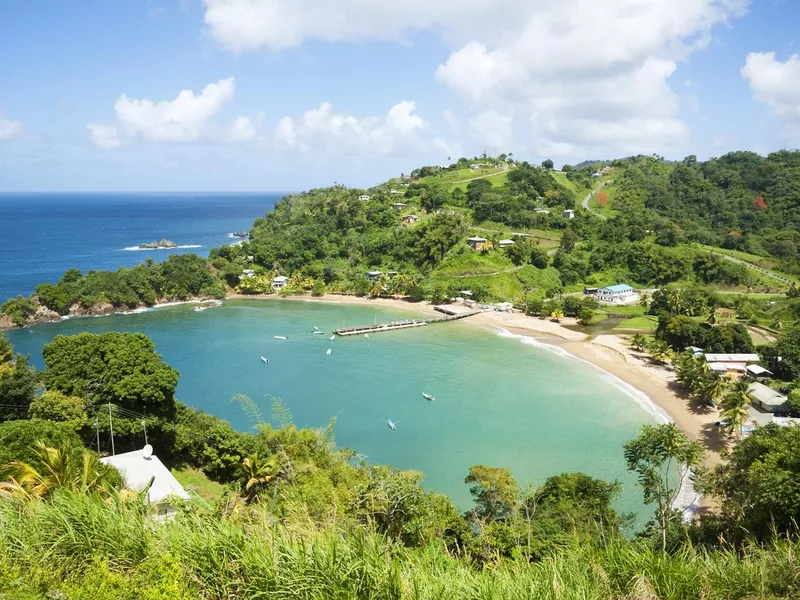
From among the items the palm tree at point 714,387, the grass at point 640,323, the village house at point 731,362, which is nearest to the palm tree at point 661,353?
the village house at point 731,362

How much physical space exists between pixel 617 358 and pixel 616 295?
2095cm

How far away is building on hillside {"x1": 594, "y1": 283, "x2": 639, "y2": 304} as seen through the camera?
192 feet

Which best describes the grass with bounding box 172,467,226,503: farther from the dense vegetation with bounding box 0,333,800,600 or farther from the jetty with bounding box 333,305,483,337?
the jetty with bounding box 333,305,483,337

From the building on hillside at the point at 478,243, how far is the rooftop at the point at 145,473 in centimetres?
5732

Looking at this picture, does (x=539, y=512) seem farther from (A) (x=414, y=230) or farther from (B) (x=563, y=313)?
(A) (x=414, y=230)

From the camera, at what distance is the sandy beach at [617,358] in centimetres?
2805

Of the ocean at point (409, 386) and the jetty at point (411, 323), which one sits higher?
the jetty at point (411, 323)

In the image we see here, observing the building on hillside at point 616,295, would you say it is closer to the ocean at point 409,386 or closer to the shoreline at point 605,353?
the shoreline at point 605,353

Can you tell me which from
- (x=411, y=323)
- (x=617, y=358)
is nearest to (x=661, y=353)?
(x=617, y=358)

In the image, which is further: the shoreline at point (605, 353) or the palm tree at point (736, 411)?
the shoreline at point (605, 353)

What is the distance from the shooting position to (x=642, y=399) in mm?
31953

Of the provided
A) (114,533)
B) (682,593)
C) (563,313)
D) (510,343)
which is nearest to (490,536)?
(682,593)

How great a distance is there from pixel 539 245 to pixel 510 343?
1249 inches

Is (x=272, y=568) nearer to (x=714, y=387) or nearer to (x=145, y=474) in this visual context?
(x=145, y=474)
